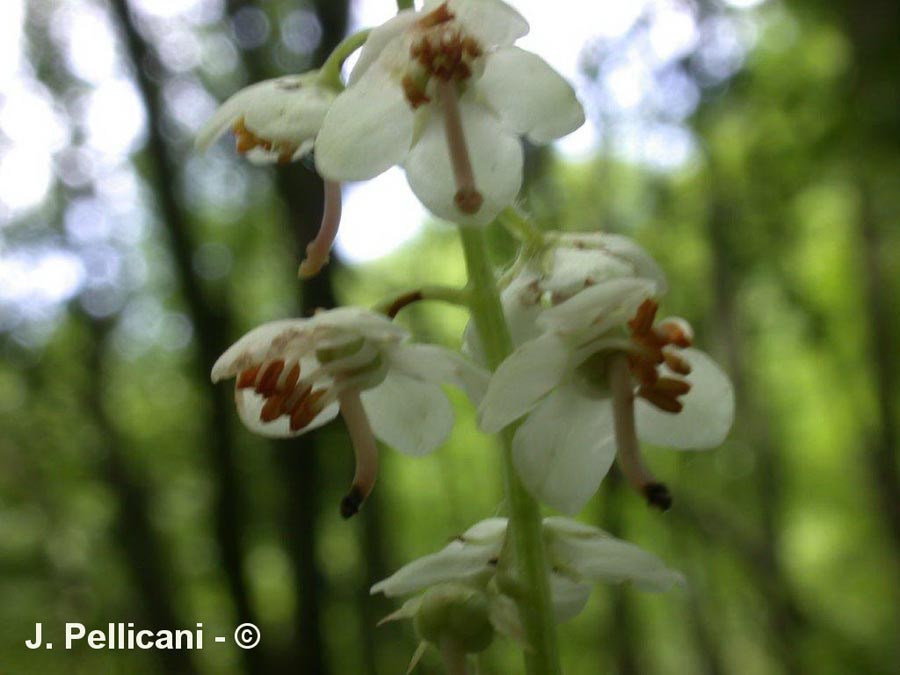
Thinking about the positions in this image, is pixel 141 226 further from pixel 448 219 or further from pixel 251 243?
pixel 448 219

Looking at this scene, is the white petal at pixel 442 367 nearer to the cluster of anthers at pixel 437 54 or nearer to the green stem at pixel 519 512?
the green stem at pixel 519 512

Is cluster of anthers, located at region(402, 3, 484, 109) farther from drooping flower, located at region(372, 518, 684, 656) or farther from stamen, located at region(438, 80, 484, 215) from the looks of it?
drooping flower, located at region(372, 518, 684, 656)

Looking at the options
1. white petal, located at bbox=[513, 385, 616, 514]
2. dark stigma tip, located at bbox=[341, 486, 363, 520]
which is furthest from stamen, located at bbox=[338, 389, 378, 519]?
white petal, located at bbox=[513, 385, 616, 514]

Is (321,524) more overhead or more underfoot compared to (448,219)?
more overhead

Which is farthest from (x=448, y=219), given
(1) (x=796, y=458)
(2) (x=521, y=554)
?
(1) (x=796, y=458)

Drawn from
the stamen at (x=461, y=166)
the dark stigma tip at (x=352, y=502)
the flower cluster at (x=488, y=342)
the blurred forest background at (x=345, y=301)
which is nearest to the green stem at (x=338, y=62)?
the flower cluster at (x=488, y=342)

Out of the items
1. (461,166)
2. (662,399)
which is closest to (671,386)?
(662,399)

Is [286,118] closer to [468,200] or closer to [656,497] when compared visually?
[468,200]

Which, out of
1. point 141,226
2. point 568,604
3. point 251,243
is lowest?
point 568,604
